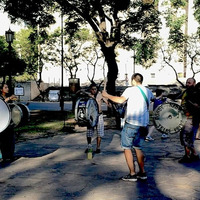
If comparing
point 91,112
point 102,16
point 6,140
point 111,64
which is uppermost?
point 102,16

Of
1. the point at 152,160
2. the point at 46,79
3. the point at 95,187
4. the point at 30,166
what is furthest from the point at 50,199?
the point at 46,79

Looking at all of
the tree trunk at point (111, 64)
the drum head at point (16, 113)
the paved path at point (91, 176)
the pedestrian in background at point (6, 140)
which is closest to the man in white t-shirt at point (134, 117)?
the paved path at point (91, 176)

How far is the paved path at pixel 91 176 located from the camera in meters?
4.70

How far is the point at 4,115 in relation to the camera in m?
5.89

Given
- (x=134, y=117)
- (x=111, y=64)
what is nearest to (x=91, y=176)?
(x=134, y=117)

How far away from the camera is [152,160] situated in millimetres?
7000

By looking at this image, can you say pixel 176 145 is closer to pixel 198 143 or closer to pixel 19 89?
pixel 198 143

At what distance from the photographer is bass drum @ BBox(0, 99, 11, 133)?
19.2ft

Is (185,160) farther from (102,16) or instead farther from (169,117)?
(102,16)

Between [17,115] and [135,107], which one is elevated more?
[135,107]

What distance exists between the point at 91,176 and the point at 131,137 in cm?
115

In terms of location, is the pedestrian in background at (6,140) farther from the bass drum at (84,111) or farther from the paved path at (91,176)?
the bass drum at (84,111)

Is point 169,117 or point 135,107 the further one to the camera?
point 169,117

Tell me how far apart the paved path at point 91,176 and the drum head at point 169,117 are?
0.79m
